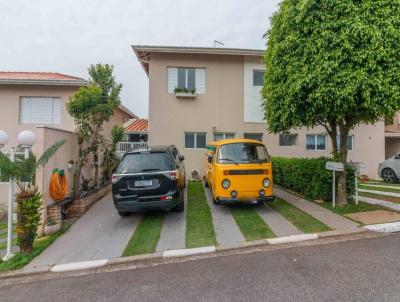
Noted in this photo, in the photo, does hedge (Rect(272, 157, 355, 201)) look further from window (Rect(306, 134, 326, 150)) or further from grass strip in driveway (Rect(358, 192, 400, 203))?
window (Rect(306, 134, 326, 150))

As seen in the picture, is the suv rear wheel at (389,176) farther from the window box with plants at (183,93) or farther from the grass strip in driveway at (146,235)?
the grass strip in driveway at (146,235)

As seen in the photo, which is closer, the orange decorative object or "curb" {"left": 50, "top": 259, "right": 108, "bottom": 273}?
"curb" {"left": 50, "top": 259, "right": 108, "bottom": 273}

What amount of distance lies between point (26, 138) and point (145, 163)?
2740 millimetres

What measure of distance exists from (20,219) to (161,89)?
8.74 m

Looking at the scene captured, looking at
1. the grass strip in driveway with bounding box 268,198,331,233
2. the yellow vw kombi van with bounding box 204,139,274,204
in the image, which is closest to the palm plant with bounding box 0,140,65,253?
the yellow vw kombi van with bounding box 204,139,274,204

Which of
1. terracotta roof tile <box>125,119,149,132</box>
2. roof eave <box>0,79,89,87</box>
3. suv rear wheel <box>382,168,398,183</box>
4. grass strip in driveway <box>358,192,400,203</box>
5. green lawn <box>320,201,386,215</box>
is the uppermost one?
roof eave <box>0,79,89,87</box>

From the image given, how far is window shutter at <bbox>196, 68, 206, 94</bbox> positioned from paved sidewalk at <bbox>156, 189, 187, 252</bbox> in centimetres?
728

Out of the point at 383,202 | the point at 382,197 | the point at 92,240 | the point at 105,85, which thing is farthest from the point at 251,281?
the point at 105,85

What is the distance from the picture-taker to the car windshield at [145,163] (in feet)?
21.3

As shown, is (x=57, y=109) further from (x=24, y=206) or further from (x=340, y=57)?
(x=340, y=57)

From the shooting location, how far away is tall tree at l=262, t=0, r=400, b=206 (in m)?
5.64

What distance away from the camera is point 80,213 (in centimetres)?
747

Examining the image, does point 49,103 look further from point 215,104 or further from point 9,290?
point 9,290

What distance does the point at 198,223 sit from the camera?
6469 millimetres
